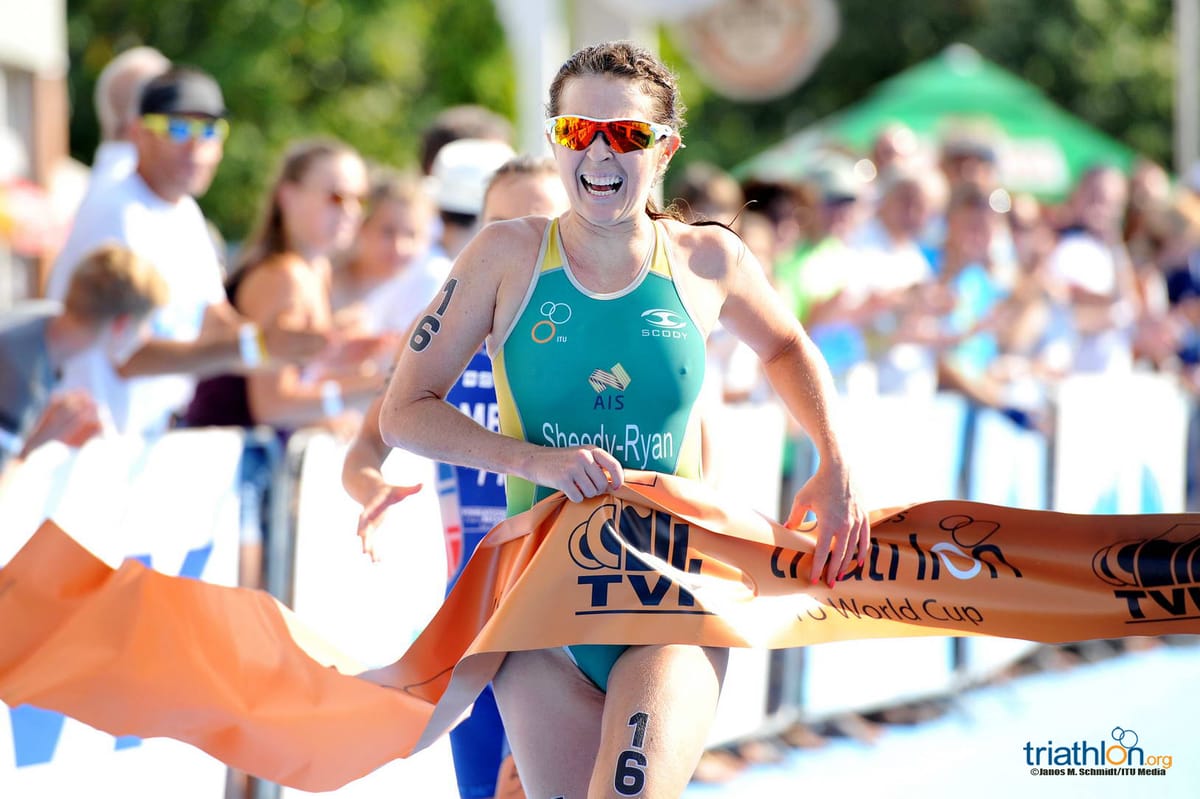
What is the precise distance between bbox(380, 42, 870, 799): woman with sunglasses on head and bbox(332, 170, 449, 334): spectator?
323 cm

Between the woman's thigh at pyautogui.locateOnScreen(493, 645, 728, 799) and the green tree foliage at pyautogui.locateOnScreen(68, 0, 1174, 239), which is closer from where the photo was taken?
the woman's thigh at pyautogui.locateOnScreen(493, 645, 728, 799)

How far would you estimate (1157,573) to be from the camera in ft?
10.7

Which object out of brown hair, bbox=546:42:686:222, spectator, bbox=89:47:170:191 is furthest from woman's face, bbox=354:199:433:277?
brown hair, bbox=546:42:686:222

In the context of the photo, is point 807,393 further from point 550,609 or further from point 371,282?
point 371,282

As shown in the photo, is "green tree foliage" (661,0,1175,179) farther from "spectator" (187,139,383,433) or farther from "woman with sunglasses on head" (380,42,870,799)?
"woman with sunglasses on head" (380,42,870,799)

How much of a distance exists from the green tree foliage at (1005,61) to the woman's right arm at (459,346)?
106 ft

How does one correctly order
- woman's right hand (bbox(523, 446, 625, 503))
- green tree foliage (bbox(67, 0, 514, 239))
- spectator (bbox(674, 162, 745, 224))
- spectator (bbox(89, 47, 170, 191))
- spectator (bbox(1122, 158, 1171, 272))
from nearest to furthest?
woman's right hand (bbox(523, 446, 625, 503)) → spectator (bbox(89, 47, 170, 191)) → spectator (bbox(674, 162, 745, 224)) → spectator (bbox(1122, 158, 1171, 272)) → green tree foliage (bbox(67, 0, 514, 239))

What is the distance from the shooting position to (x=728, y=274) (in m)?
3.04

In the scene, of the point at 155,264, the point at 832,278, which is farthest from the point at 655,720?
the point at 832,278

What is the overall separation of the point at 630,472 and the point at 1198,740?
12.8ft

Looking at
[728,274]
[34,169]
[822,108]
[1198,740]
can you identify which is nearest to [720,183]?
[1198,740]

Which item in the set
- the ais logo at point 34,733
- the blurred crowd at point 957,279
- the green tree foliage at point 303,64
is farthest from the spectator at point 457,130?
the green tree foliage at point 303,64

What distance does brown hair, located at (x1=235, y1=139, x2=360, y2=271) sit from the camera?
6.12 metres

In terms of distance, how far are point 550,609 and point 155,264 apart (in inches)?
136
